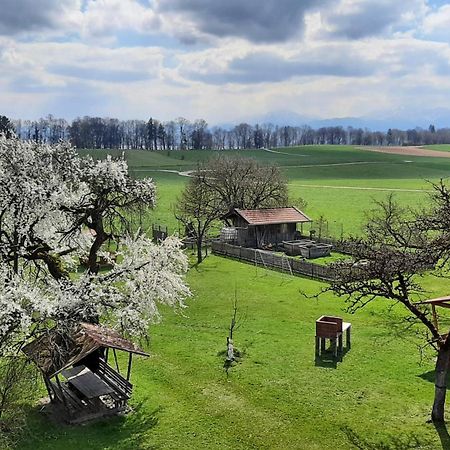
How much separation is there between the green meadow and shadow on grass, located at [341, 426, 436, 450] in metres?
0.03

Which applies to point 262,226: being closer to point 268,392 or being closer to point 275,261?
point 275,261

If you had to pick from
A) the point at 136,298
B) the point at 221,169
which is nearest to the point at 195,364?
the point at 136,298

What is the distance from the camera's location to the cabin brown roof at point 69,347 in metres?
17.2

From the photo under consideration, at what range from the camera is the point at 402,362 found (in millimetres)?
21594

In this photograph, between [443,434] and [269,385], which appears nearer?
[443,434]

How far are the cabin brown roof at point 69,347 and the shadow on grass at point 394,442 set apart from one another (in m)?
6.89

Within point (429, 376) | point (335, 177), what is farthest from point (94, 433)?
point (335, 177)

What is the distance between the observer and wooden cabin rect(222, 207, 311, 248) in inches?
1892

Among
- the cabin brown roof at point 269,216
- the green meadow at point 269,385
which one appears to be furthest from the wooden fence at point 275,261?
the cabin brown roof at point 269,216

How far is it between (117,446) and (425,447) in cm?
876

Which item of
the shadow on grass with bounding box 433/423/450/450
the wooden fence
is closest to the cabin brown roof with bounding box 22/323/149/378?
the shadow on grass with bounding box 433/423/450/450

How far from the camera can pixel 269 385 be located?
1972 cm

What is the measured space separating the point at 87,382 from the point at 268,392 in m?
6.26

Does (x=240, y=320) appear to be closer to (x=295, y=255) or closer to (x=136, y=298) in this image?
(x=136, y=298)
